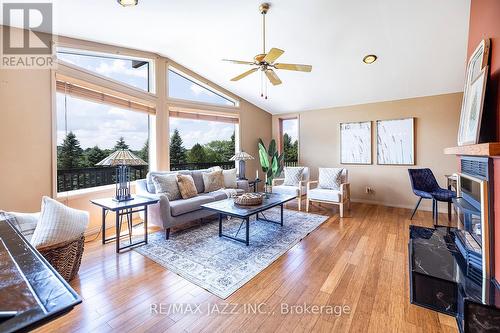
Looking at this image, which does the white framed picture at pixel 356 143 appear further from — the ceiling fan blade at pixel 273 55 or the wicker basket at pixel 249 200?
the ceiling fan blade at pixel 273 55

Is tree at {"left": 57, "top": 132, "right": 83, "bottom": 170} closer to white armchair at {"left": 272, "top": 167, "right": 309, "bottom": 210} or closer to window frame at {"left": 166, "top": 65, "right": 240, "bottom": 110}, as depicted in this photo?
window frame at {"left": 166, "top": 65, "right": 240, "bottom": 110}

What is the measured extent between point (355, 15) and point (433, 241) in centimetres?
290

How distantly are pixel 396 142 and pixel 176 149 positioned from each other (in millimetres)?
4724

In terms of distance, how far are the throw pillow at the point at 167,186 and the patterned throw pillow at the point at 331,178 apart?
2.92 m

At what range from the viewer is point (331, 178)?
4738 millimetres

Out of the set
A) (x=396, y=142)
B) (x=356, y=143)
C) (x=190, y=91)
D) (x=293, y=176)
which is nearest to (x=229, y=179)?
(x=293, y=176)

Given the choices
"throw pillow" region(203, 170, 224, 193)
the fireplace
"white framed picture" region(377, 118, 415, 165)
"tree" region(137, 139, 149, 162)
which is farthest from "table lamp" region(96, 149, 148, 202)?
"white framed picture" region(377, 118, 415, 165)

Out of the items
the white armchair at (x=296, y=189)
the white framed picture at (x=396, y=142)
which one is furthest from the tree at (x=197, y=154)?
the white framed picture at (x=396, y=142)

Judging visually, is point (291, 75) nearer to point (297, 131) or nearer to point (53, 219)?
point (297, 131)

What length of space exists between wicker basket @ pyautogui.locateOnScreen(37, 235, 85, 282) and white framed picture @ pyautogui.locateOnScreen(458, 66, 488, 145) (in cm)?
380

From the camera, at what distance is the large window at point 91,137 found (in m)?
3.27

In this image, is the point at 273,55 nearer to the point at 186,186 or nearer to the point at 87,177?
the point at 186,186

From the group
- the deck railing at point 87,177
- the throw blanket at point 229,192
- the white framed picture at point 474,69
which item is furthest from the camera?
the throw blanket at point 229,192

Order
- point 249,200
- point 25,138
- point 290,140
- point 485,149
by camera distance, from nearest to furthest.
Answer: point 485,149
point 25,138
point 249,200
point 290,140
